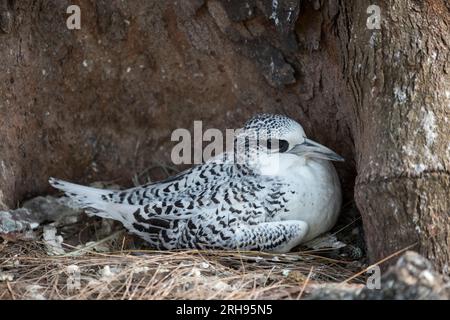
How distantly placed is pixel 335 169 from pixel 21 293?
2.27 m

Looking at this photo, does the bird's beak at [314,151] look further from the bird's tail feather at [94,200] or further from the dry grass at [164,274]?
the bird's tail feather at [94,200]

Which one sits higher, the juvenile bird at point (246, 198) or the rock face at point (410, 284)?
the juvenile bird at point (246, 198)

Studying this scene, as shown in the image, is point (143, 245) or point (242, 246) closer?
point (242, 246)

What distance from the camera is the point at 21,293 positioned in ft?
14.2

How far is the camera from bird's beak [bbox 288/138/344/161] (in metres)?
5.16

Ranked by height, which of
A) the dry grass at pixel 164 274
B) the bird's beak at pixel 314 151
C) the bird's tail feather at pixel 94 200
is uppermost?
the bird's beak at pixel 314 151

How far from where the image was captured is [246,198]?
5.09 meters

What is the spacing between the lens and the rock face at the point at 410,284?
11.9 ft

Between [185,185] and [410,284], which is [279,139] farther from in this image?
[410,284]

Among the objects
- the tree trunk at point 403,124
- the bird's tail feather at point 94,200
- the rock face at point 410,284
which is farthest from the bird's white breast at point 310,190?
the rock face at point 410,284

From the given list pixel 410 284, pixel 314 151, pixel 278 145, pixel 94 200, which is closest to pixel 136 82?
pixel 94 200

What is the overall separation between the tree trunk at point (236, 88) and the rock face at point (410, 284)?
508 millimetres

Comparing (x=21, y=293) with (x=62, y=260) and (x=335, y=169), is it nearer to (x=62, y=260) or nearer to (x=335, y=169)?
(x=62, y=260)

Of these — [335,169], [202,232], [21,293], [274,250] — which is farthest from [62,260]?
[335,169]
